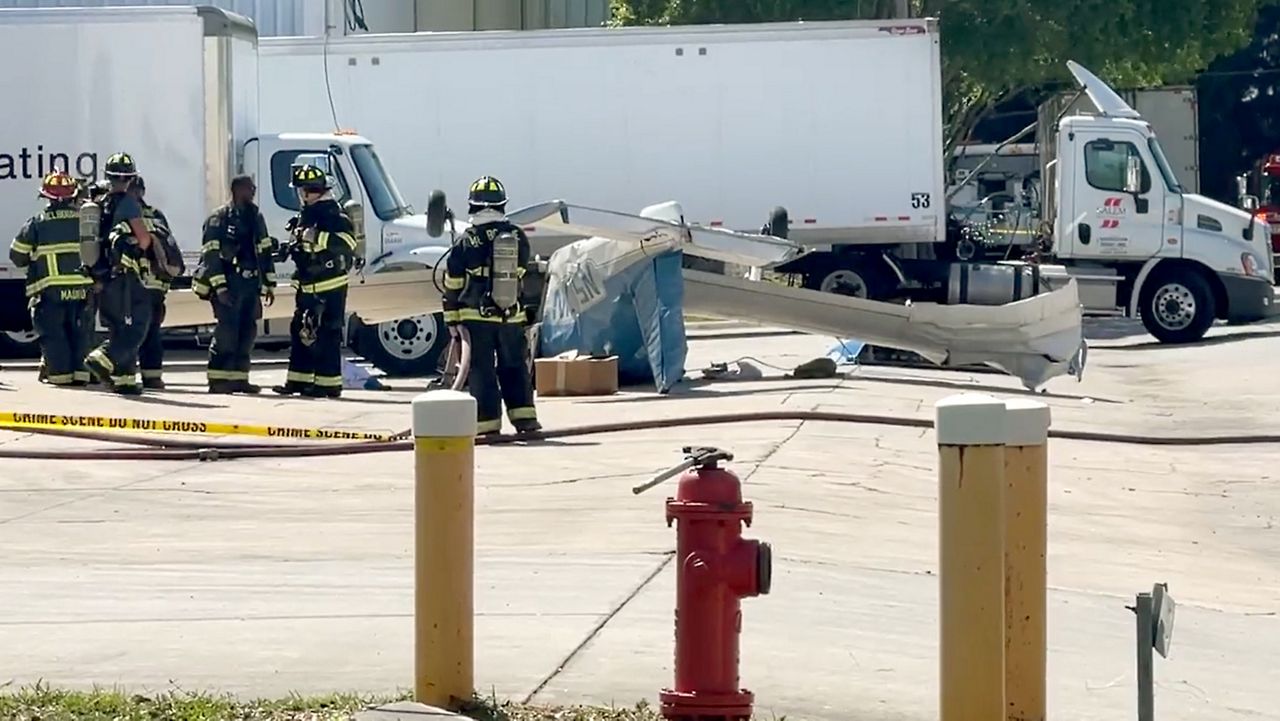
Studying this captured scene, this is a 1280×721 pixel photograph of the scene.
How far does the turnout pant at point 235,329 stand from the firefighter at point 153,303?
1.77 feet

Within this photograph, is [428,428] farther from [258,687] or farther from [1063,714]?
[1063,714]

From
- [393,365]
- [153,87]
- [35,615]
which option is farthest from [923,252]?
[35,615]

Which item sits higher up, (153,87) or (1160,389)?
(153,87)

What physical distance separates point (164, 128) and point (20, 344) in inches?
123

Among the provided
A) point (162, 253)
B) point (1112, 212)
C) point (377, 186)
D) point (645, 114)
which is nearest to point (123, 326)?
point (162, 253)

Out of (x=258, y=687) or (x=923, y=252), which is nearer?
(x=258, y=687)

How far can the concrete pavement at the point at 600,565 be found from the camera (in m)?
6.32

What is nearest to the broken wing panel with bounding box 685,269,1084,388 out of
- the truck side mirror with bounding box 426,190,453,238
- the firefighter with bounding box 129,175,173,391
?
the truck side mirror with bounding box 426,190,453,238

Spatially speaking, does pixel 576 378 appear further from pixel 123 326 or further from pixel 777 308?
pixel 123 326

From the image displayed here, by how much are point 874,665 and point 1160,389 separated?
43.0ft

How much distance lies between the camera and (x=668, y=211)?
1711 cm

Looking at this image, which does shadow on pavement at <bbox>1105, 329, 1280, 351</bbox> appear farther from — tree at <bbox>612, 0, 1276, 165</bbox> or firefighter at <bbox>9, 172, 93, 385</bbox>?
firefighter at <bbox>9, 172, 93, 385</bbox>

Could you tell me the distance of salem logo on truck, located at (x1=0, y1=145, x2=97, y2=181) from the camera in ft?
69.6

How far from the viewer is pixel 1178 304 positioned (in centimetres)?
2384
